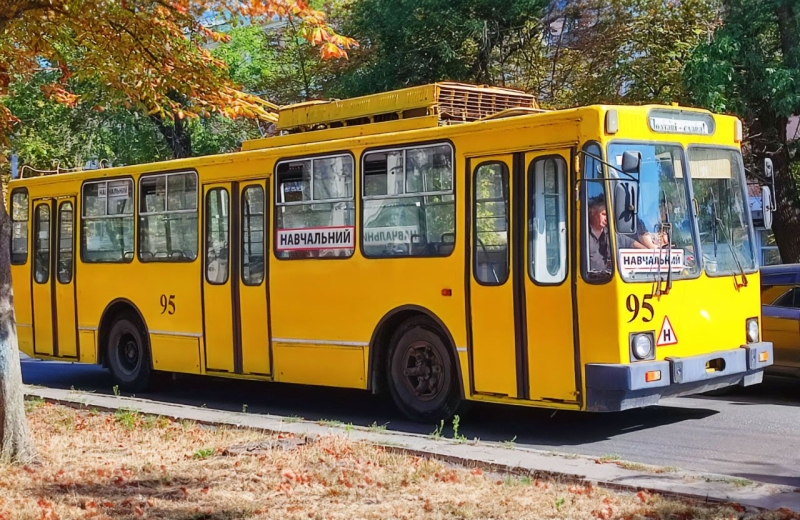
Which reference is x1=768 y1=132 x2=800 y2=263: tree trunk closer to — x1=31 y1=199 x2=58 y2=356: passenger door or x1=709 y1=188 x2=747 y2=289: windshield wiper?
x1=709 y1=188 x2=747 y2=289: windshield wiper

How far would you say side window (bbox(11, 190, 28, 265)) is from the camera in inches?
642

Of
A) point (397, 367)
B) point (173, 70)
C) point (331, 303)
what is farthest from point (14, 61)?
point (397, 367)

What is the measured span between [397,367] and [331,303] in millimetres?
1109

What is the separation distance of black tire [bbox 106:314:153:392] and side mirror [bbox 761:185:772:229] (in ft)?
25.6

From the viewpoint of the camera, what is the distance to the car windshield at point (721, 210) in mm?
10211

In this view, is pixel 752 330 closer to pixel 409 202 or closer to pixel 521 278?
pixel 521 278

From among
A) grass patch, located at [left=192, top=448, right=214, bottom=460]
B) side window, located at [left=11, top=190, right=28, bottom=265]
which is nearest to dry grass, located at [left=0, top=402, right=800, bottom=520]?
grass patch, located at [left=192, top=448, right=214, bottom=460]

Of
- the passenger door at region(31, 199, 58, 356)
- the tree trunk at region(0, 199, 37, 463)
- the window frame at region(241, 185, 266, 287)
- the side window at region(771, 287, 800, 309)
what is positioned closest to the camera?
the tree trunk at region(0, 199, 37, 463)

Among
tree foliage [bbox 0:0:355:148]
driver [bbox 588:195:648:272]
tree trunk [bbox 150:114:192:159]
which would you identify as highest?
tree trunk [bbox 150:114:192:159]

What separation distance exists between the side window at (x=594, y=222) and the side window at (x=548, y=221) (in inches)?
9.1

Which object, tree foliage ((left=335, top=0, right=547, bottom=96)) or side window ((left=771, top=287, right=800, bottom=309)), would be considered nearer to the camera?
side window ((left=771, top=287, right=800, bottom=309))

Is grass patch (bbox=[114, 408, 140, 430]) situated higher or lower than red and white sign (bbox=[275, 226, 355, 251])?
Result: lower

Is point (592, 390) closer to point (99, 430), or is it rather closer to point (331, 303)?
point (331, 303)

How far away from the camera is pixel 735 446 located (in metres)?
9.54
